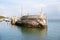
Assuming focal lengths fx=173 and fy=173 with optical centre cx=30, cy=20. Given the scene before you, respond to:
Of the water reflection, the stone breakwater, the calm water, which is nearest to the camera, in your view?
the water reflection

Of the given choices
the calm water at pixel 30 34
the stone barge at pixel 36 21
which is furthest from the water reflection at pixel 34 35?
the stone barge at pixel 36 21

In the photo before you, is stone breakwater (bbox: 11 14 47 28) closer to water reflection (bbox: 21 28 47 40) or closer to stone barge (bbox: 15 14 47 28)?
stone barge (bbox: 15 14 47 28)

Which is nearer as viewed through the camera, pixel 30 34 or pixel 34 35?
pixel 34 35

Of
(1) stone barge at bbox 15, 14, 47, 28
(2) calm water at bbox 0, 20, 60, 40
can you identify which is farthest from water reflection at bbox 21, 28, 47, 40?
(1) stone barge at bbox 15, 14, 47, 28

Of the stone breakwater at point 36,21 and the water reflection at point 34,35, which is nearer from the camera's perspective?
the water reflection at point 34,35

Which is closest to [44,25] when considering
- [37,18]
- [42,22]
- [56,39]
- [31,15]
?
[42,22]

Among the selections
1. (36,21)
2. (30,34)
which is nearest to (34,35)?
(30,34)

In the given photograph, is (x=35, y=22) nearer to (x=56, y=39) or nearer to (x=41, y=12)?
(x=41, y=12)

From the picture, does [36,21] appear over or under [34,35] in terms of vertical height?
over

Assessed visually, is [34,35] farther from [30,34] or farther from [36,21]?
[36,21]

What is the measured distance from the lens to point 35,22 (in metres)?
31.5

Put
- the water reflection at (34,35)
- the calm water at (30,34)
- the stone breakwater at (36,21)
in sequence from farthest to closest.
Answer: the stone breakwater at (36,21) → the calm water at (30,34) → the water reflection at (34,35)

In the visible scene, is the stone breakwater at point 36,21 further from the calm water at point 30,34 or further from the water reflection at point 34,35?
the water reflection at point 34,35

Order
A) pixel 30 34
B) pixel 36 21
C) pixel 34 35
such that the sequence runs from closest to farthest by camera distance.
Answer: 1. pixel 34 35
2. pixel 30 34
3. pixel 36 21
